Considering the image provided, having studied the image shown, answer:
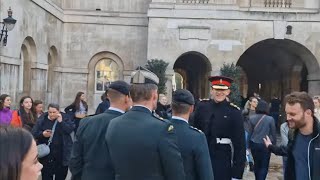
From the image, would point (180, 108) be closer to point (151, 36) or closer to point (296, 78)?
point (151, 36)

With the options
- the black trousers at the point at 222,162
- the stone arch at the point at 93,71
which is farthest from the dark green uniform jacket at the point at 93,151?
the stone arch at the point at 93,71

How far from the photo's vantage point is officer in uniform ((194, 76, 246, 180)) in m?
5.98

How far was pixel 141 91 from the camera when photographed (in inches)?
157

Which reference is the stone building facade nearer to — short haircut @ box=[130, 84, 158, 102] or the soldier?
the soldier

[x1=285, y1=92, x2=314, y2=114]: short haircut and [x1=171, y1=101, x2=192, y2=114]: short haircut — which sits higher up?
[x1=285, y1=92, x2=314, y2=114]: short haircut

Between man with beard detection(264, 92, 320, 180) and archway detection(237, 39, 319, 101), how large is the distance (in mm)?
16474

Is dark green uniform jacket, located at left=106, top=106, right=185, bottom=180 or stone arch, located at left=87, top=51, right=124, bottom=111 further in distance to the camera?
stone arch, located at left=87, top=51, right=124, bottom=111

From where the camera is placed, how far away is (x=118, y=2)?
21.1 metres

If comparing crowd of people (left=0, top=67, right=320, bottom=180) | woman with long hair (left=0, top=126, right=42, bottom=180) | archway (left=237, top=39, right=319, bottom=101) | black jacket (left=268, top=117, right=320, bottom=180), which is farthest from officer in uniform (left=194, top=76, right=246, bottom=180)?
archway (left=237, top=39, right=319, bottom=101)

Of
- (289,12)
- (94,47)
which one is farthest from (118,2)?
(289,12)

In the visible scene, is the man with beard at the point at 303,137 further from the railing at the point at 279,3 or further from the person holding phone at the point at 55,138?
the railing at the point at 279,3

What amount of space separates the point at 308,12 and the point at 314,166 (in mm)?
16796

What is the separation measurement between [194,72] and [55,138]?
1921 cm

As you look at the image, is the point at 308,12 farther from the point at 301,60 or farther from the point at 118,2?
the point at 118,2
